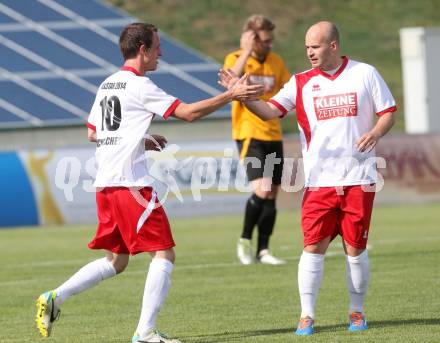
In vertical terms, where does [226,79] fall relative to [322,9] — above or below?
below

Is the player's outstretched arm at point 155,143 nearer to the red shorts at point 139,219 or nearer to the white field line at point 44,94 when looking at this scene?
the red shorts at point 139,219

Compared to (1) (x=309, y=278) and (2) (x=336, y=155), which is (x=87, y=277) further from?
(2) (x=336, y=155)

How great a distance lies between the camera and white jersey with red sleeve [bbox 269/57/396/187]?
8.02 metres

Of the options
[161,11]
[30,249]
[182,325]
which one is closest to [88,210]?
[30,249]

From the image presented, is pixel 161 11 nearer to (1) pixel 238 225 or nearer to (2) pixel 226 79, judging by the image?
(1) pixel 238 225

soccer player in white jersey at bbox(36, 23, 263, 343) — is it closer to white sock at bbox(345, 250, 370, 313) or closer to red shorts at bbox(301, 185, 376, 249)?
red shorts at bbox(301, 185, 376, 249)

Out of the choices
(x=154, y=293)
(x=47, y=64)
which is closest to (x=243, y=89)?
(x=154, y=293)

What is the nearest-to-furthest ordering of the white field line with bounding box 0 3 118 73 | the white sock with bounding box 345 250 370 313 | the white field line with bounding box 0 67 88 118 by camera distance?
the white sock with bounding box 345 250 370 313 < the white field line with bounding box 0 67 88 118 < the white field line with bounding box 0 3 118 73

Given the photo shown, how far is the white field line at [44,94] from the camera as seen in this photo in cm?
3067

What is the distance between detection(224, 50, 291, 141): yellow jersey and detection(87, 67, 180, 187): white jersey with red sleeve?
5319mm

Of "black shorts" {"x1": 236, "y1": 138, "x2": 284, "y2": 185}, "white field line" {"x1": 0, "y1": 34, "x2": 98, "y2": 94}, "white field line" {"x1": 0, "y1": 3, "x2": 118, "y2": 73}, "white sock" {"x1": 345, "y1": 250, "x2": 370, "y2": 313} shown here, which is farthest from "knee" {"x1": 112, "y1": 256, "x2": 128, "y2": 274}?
"white field line" {"x1": 0, "y1": 3, "x2": 118, "y2": 73}

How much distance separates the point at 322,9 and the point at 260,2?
92.8 inches

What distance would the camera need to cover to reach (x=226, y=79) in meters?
7.77

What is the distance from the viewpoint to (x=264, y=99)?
12859 mm
